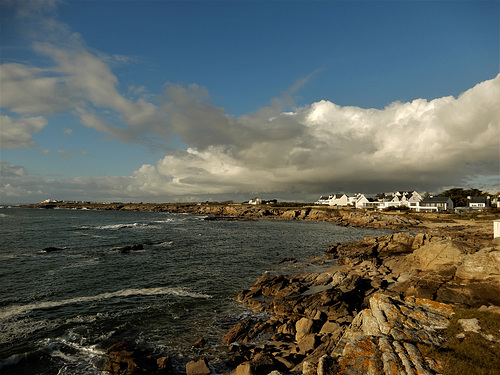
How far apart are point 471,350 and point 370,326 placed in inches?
148

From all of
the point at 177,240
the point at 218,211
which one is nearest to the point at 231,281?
the point at 177,240

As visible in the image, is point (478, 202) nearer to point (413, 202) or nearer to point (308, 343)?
point (413, 202)

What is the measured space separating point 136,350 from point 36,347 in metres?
6.85

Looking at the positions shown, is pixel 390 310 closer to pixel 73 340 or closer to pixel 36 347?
pixel 73 340

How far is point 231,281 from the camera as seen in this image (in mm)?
30406

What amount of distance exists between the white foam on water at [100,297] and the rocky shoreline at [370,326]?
6033 millimetres

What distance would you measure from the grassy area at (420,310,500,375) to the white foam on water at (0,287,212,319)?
66.1 feet

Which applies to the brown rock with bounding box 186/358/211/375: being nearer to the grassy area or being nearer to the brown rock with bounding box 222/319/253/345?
the brown rock with bounding box 222/319/253/345

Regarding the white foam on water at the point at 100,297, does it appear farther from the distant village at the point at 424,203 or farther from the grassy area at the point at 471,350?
the distant village at the point at 424,203

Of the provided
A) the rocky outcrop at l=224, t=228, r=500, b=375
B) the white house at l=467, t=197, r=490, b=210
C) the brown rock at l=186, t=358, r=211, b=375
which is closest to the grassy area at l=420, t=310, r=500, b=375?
the rocky outcrop at l=224, t=228, r=500, b=375

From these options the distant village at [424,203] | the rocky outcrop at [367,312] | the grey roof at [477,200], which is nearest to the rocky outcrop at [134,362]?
the rocky outcrop at [367,312]

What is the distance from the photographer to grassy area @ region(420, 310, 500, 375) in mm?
8430

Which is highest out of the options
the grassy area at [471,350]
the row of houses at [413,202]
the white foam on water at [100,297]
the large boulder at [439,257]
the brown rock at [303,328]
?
the row of houses at [413,202]

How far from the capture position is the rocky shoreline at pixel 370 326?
9.50 m
